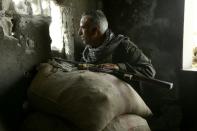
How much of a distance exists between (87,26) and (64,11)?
34 centimetres

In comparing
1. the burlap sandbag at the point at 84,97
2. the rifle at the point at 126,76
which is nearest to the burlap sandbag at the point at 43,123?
the burlap sandbag at the point at 84,97

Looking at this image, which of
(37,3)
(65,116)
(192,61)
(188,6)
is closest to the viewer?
(65,116)

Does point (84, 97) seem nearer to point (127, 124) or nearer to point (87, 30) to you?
point (127, 124)

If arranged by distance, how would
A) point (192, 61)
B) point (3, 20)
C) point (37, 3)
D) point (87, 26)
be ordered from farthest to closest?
1. point (192, 61)
2. point (87, 26)
3. point (37, 3)
4. point (3, 20)

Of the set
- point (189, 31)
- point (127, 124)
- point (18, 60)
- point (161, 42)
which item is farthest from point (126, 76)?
point (189, 31)

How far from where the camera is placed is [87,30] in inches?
107

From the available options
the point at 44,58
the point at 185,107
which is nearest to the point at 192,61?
the point at 185,107

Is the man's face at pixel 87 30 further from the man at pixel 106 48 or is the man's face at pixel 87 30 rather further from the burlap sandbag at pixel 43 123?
the burlap sandbag at pixel 43 123

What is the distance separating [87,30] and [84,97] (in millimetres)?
971

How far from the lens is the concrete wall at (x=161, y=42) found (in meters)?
3.14

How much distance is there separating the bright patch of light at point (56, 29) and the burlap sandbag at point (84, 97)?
23.6 inches

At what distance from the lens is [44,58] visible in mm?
2543

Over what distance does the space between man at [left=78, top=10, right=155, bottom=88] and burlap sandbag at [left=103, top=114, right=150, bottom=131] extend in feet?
2.05

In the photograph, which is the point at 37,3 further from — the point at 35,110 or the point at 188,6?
the point at 188,6
